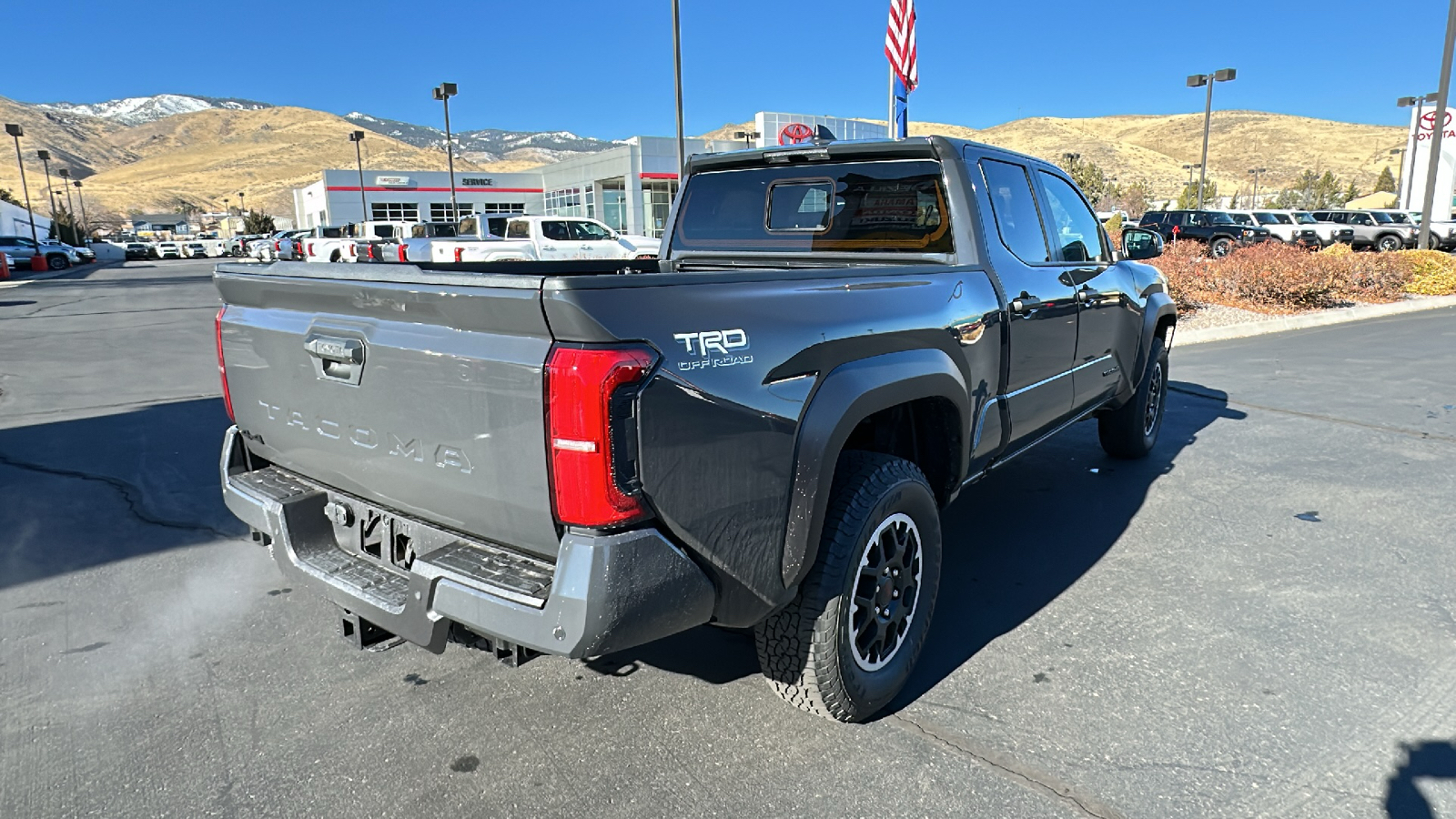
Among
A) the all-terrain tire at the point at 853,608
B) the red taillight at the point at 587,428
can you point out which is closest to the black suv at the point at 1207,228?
the all-terrain tire at the point at 853,608

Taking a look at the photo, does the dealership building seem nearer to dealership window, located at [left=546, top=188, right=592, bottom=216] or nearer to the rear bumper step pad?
dealership window, located at [left=546, top=188, right=592, bottom=216]

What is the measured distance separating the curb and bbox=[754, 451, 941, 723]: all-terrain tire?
1047 cm

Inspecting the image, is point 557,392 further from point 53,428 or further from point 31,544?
point 53,428

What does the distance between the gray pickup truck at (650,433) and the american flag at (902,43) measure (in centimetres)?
943

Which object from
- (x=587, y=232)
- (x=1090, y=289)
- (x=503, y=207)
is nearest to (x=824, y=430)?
(x=1090, y=289)

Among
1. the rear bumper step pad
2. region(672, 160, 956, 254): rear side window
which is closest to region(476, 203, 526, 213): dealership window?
region(672, 160, 956, 254): rear side window

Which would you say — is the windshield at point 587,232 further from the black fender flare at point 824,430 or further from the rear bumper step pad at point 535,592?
the rear bumper step pad at point 535,592

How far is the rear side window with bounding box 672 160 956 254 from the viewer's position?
3.80m

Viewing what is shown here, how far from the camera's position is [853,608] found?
9.05ft

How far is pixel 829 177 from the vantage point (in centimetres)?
409

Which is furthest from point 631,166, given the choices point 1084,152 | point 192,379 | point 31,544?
point 1084,152

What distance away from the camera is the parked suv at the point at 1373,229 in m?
32.3

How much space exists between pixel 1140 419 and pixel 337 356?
507 cm

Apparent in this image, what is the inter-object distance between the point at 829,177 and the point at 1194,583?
2476 millimetres
